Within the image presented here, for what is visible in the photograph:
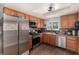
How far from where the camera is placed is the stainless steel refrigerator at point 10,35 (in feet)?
4.52

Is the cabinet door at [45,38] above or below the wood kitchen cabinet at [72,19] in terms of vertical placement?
below

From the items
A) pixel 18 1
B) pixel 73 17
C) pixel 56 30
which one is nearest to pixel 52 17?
pixel 56 30

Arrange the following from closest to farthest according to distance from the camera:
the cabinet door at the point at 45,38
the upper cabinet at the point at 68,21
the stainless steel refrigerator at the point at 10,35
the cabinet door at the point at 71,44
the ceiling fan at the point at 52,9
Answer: the stainless steel refrigerator at the point at 10,35, the ceiling fan at the point at 52,9, the upper cabinet at the point at 68,21, the cabinet door at the point at 45,38, the cabinet door at the point at 71,44

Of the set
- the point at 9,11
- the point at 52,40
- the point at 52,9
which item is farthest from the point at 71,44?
the point at 9,11

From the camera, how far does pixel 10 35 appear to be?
4.75 feet

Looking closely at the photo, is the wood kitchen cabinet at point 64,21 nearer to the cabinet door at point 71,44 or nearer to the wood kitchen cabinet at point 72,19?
the wood kitchen cabinet at point 72,19

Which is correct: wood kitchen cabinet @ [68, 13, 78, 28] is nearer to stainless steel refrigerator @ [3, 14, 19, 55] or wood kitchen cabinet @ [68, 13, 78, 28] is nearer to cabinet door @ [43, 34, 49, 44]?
cabinet door @ [43, 34, 49, 44]

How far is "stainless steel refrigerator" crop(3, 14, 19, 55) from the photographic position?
54.3 inches

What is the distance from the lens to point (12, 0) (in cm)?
142

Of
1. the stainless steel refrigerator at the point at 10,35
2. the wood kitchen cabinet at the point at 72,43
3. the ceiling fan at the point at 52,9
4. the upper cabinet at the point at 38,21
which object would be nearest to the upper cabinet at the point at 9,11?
the stainless steel refrigerator at the point at 10,35

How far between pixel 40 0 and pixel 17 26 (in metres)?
0.68

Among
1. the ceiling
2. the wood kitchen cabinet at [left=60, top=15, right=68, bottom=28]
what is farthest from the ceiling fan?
the wood kitchen cabinet at [left=60, top=15, right=68, bottom=28]

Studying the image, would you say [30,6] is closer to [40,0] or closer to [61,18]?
[40,0]
